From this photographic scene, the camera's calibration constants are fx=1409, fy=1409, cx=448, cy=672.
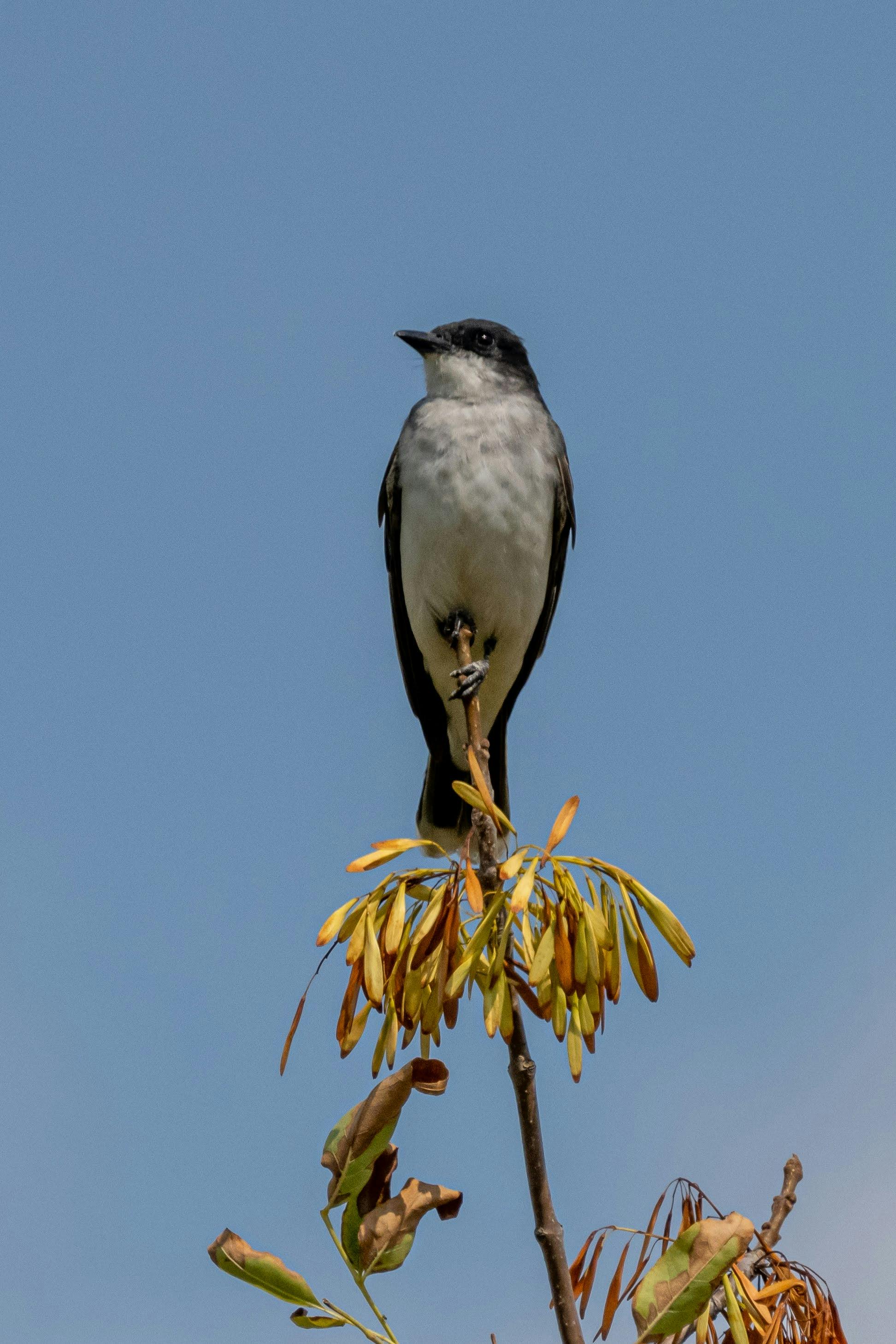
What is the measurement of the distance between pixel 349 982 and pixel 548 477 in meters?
5.59

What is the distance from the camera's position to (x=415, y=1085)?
2613mm

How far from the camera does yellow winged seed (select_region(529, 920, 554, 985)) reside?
2.87 metres

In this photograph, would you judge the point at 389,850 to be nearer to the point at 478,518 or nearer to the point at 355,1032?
the point at 355,1032

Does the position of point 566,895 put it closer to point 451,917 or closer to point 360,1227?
point 451,917

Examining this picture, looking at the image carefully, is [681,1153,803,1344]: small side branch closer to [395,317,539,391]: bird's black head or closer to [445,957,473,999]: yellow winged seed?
[445,957,473,999]: yellow winged seed

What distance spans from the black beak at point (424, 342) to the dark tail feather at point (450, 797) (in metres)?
2.40

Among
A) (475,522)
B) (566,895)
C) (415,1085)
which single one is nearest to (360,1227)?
(415,1085)

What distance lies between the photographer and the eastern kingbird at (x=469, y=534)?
7.79 meters

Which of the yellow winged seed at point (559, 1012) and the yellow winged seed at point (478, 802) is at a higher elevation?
the yellow winged seed at point (478, 802)

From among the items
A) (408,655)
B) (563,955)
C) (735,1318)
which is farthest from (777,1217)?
(408,655)

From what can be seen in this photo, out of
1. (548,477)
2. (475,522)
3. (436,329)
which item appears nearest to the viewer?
(475,522)

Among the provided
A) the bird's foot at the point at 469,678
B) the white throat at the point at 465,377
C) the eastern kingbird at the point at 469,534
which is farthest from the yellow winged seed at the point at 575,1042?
the white throat at the point at 465,377

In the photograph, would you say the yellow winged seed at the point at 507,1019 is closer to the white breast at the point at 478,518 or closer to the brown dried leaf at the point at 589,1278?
the brown dried leaf at the point at 589,1278

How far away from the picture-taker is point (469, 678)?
5992 millimetres
